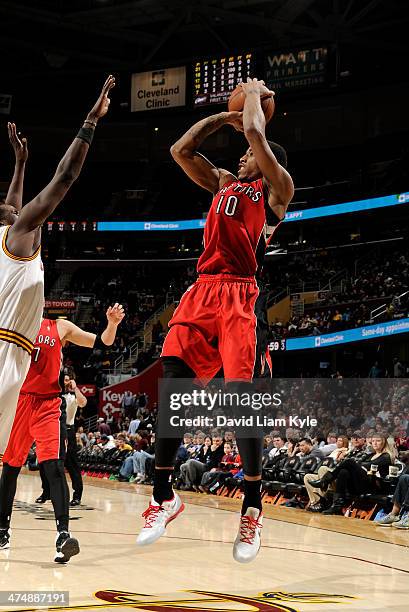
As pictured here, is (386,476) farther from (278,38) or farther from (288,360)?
(278,38)

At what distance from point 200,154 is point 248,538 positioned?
83.3 inches

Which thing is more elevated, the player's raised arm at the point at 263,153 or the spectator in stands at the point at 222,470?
the player's raised arm at the point at 263,153

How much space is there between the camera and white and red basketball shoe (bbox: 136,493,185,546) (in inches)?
169

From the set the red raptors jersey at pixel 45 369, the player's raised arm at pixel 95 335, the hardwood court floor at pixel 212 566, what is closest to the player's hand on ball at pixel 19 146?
the player's raised arm at pixel 95 335


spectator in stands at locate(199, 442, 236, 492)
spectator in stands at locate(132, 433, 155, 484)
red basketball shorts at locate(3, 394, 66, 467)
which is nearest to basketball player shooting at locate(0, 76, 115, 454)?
red basketball shorts at locate(3, 394, 66, 467)

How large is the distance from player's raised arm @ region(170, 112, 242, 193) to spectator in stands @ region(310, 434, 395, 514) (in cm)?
748

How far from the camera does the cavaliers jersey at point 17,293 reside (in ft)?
15.8

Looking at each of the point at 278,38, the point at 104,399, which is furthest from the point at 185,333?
the point at 278,38

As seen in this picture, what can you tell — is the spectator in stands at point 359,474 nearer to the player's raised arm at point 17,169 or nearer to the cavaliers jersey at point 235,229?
the player's raised arm at point 17,169

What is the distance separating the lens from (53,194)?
456 cm

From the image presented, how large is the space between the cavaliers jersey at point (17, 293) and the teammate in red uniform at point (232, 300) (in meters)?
0.93

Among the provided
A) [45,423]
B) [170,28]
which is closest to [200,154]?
[45,423]

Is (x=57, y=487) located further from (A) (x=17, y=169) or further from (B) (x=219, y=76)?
(B) (x=219, y=76)

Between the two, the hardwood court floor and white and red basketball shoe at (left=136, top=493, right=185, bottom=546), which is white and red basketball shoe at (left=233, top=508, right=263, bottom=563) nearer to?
white and red basketball shoe at (left=136, top=493, right=185, bottom=546)
